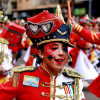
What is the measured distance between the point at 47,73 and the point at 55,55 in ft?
0.79

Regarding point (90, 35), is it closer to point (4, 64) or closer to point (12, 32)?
point (4, 64)

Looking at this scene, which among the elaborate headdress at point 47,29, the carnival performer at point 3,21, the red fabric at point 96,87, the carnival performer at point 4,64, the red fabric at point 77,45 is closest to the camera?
the elaborate headdress at point 47,29

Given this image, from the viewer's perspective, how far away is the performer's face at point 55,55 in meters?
2.49

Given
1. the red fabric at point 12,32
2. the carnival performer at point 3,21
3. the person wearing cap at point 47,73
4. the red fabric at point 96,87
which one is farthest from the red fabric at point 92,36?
the person wearing cap at point 47,73

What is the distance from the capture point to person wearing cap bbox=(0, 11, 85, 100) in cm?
250

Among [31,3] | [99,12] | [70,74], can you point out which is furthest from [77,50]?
[31,3]

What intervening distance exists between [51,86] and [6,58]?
→ 1.71 m

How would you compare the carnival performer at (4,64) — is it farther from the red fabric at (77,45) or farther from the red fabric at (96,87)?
the red fabric at (77,45)

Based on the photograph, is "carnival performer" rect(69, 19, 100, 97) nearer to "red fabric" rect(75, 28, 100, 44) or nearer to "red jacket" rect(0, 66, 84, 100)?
"red fabric" rect(75, 28, 100, 44)

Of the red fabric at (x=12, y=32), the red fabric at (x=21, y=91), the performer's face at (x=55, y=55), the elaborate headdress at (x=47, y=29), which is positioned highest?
the red fabric at (x=12, y=32)

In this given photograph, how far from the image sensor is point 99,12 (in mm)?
23062

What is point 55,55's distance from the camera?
2.49 m

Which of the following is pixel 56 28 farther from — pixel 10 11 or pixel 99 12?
pixel 10 11

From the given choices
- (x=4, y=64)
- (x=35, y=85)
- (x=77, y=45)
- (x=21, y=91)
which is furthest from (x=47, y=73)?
(x=77, y=45)
